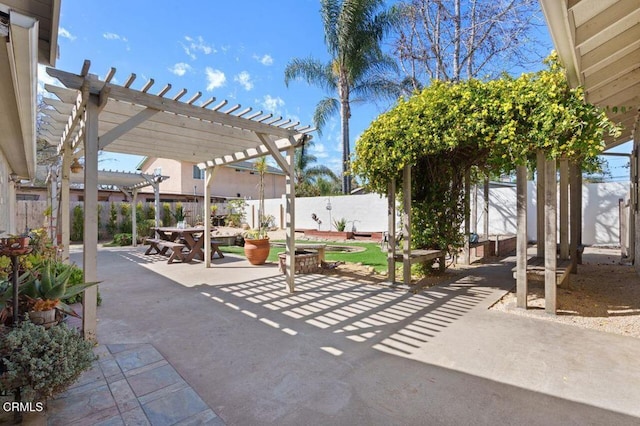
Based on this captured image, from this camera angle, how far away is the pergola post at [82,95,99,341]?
10.5ft

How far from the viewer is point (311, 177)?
25.0 meters

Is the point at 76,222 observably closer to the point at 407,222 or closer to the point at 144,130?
the point at 144,130

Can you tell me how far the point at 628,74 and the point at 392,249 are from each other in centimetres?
392

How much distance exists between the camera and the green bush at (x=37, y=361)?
178cm

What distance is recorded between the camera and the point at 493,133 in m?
4.11

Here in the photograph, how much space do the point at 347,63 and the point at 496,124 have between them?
47.1 feet

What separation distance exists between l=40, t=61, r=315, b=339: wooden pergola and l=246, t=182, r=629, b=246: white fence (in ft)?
10.5

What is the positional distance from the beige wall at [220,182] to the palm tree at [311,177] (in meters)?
2.64

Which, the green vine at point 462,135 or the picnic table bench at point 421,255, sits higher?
the green vine at point 462,135

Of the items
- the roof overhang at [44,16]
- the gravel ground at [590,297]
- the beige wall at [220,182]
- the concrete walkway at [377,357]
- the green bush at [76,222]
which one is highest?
the beige wall at [220,182]

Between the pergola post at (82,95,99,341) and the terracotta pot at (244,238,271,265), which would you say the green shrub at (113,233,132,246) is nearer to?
the terracotta pot at (244,238,271,265)

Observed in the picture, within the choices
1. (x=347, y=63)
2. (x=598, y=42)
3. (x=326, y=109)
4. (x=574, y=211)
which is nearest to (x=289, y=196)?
(x=598, y=42)

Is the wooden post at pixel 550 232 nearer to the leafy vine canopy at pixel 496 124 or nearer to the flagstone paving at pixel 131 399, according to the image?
the leafy vine canopy at pixel 496 124

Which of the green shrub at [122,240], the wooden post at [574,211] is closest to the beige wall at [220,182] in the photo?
the green shrub at [122,240]
